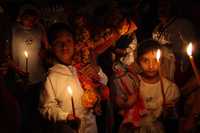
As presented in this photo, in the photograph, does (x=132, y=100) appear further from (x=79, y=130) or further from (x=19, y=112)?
(x=19, y=112)

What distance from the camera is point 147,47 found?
13.3 feet

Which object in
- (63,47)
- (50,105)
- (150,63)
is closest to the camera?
(50,105)

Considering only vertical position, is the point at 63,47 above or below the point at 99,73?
above

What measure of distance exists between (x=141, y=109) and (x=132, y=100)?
0.32 ft

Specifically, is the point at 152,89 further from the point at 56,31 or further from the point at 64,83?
the point at 56,31

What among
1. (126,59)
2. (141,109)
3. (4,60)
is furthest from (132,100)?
(4,60)

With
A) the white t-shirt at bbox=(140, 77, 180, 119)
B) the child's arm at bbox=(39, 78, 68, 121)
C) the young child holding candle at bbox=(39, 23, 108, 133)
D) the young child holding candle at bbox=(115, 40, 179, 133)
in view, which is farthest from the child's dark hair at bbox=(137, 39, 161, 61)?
the child's arm at bbox=(39, 78, 68, 121)

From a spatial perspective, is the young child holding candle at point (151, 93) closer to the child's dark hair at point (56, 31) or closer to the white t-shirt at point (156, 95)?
the white t-shirt at point (156, 95)

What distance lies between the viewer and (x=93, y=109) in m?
3.95

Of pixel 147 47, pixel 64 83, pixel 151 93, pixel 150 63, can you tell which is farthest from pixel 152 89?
pixel 64 83

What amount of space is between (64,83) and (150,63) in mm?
674

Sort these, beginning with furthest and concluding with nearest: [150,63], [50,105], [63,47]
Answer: [150,63], [63,47], [50,105]

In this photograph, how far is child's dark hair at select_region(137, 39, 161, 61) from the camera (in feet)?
13.3

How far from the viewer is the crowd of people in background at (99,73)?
387 centimetres
